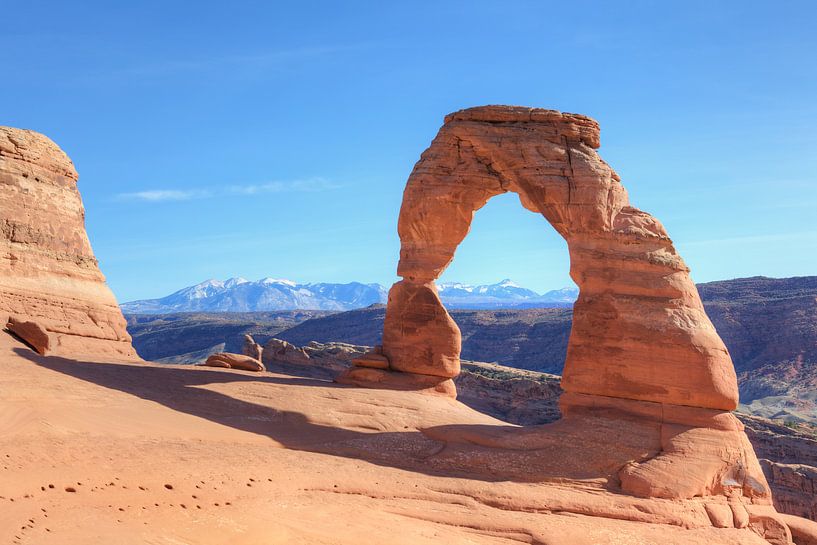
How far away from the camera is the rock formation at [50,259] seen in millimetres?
20141

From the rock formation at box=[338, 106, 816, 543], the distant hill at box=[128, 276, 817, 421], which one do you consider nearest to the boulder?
the rock formation at box=[338, 106, 816, 543]

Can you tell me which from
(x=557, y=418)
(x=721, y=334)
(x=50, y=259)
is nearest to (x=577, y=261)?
(x=50, y=259)

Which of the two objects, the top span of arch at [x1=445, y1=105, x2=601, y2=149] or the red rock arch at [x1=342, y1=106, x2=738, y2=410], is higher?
the top span of arch at [x1=445, y1=105, x2=601, y2=149]

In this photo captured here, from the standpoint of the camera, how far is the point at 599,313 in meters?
17.1

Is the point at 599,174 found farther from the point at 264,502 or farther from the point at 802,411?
the point at 802,411

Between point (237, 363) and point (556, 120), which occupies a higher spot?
point (556, 120)

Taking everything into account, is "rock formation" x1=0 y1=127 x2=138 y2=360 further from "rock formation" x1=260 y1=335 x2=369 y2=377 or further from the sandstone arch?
"rock formation" x1=260 y1=335 x2=369 y2=377

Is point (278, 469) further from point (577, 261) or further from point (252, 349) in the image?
point (252, 349)

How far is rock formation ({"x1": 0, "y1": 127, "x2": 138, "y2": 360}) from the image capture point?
66.1 feet

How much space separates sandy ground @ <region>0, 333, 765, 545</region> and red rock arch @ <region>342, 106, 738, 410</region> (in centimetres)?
175

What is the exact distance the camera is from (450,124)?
69.9 ft

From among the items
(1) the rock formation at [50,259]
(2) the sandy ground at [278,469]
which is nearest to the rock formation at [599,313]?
(2) the sandy ground at [278,469]

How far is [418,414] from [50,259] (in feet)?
36.0

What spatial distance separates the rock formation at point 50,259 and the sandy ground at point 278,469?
218 centimetres
